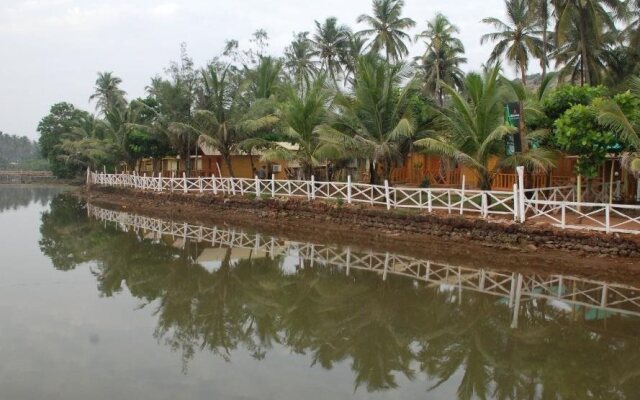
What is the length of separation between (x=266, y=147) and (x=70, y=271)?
1361 cm

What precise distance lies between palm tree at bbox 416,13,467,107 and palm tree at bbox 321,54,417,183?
12390 millimetres

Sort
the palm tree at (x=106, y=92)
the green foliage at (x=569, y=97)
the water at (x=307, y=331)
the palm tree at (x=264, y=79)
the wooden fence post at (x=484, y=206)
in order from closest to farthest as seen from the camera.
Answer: the water at (x=307, y=331) < the green foliage at (x=569, y=97) < the wooden fence post at (x=484, y=206) < the palm tree at (x=264, y=79) < the palm tree at (x=106, y=92)

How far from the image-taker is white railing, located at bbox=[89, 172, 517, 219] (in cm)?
1485

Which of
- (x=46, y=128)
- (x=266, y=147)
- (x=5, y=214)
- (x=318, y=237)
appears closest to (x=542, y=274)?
(x=318, y=237)

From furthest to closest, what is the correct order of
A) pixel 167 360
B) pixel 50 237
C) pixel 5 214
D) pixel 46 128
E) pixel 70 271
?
pixel 46 128
pixel 5 214
pixel 50 237
pixel 70 271
pixel 167 360

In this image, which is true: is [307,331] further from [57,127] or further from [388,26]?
[57,127]

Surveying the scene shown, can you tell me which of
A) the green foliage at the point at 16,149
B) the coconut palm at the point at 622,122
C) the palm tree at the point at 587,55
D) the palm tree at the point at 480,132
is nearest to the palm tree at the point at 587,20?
the palm tree at the point at 587,55

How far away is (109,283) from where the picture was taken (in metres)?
11.2

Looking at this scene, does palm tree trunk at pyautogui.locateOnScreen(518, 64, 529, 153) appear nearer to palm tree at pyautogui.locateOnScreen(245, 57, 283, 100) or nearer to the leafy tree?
palm tree at pyautogui.locateOnScreen(245, 57, 283, 100)

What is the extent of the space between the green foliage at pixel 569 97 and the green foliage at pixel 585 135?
127 centimetres

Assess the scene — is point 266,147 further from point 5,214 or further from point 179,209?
point 5,214

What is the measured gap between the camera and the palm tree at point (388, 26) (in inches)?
1223

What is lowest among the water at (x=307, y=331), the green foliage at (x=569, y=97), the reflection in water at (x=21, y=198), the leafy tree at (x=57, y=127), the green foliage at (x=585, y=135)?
the water at (x=307, y=331)

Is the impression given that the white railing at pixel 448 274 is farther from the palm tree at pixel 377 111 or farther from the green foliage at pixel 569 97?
the green foliage at pixel 569 97
